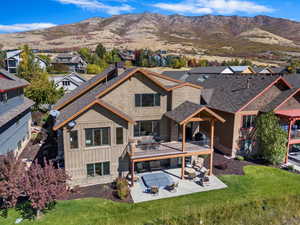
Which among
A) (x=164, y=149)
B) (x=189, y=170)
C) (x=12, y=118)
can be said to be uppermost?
(x=12, y=118)

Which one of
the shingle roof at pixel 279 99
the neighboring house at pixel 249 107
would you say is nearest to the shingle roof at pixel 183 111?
the neighboring house at pixel 249 107

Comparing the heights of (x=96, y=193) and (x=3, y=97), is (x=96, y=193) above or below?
below

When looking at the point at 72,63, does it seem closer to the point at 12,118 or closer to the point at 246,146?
the point at 12,118

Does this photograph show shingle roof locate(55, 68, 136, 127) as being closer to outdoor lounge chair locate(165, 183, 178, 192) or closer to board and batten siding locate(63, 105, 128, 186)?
board and batten siding locate(63, 105, 128, 186)

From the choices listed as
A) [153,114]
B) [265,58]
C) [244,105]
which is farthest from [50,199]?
[265,58]

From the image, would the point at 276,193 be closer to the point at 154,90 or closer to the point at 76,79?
the point at 154,90

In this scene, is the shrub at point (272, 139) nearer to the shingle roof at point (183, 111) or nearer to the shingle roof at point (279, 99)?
the shingle roof at point (279, 99)

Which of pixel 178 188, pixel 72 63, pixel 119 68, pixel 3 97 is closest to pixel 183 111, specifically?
pixel 178 188
